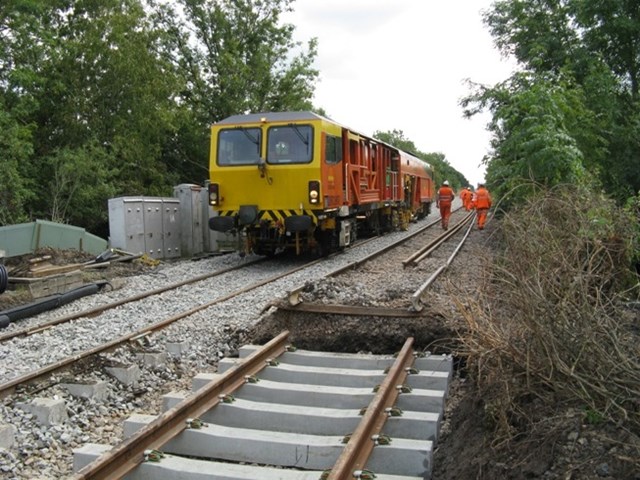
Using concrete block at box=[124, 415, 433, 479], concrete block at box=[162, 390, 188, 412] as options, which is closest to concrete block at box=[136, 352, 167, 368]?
concrete block at box=[162, 390, 188, 412]

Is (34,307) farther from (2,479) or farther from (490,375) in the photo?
(490,375)

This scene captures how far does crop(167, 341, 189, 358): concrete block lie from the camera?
21.7 ft

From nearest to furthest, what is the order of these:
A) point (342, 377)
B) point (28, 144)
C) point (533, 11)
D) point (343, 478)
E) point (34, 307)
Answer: point (343, 478), point (342, 377), point (34, 307), point (28, 144), point (533, 11)

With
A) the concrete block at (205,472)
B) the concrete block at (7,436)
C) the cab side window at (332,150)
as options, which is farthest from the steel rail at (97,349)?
the cab side window at (332,150)

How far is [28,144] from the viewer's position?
16.9 metres

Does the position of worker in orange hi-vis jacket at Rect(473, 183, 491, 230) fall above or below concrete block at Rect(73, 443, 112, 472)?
above

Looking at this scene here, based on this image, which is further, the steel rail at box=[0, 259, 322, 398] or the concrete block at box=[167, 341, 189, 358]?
the concrete block at box=[167, 341, 189, 358]

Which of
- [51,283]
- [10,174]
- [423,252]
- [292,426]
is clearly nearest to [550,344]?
[292,426]

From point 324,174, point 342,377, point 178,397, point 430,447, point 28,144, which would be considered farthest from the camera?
point 28,144

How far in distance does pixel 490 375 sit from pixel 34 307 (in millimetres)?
7029

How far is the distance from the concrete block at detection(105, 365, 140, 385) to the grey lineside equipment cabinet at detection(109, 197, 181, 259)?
902cm

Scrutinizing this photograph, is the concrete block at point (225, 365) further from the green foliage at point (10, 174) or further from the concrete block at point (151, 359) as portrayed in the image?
the green foliage at point (10, 174)

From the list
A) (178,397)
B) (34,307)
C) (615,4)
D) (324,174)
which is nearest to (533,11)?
(615,4)

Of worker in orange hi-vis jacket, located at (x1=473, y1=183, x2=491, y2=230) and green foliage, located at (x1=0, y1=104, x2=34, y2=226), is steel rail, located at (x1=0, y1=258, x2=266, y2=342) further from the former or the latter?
worker in orange hi-vis jacket, located at (x1=473, y1=183, x2=491, y2=230)
